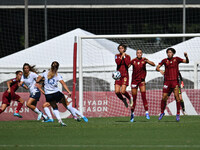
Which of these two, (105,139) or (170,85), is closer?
(105,139)

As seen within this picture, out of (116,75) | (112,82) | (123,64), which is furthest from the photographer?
(112,82)

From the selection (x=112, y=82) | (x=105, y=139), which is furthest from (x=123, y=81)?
(x=112, y=82)

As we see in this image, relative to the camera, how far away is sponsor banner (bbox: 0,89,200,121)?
757 inches

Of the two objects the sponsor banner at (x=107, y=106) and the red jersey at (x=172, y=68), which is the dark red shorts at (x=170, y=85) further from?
the sponsor banner at (x=107, y=106)

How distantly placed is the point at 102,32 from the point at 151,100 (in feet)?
67.4

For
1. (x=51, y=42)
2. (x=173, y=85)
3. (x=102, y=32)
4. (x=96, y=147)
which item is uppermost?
(x=102, y=32)

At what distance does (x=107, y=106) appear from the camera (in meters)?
19.4

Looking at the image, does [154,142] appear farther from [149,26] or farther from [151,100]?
[149,26]

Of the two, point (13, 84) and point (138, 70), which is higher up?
point (138, 70)

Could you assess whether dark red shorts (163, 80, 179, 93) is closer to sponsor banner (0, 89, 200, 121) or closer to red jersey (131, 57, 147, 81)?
red jersey (131, 57, 147, 81)

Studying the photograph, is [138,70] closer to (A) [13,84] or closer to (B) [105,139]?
(A) [13,84]

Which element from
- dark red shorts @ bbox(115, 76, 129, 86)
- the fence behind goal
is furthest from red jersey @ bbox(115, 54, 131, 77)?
the fence behind goal
